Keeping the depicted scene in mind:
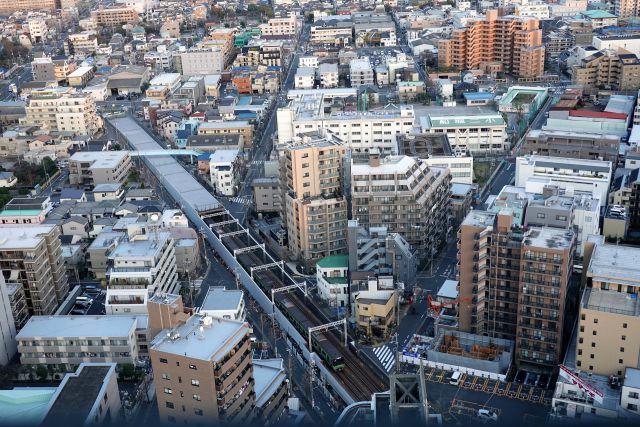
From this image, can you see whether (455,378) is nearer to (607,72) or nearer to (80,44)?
(607,72)

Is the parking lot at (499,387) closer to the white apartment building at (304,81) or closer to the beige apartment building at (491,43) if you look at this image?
the white apartment building at (304,81)

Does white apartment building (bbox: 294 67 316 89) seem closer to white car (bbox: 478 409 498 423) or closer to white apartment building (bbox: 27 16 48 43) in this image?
white car (bbox: 478 409 498 423)

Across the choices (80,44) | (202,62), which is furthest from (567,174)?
(80,44)

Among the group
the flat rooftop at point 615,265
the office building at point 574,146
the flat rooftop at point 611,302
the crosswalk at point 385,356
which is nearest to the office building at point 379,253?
the crosswalk at point 385,356

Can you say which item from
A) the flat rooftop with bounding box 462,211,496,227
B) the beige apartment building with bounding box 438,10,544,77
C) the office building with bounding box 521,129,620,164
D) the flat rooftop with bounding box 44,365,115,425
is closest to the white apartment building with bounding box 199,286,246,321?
the flat rooftop with bounding box 44,365,115,425

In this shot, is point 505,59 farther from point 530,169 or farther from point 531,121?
point 530,169

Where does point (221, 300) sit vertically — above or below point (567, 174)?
below
